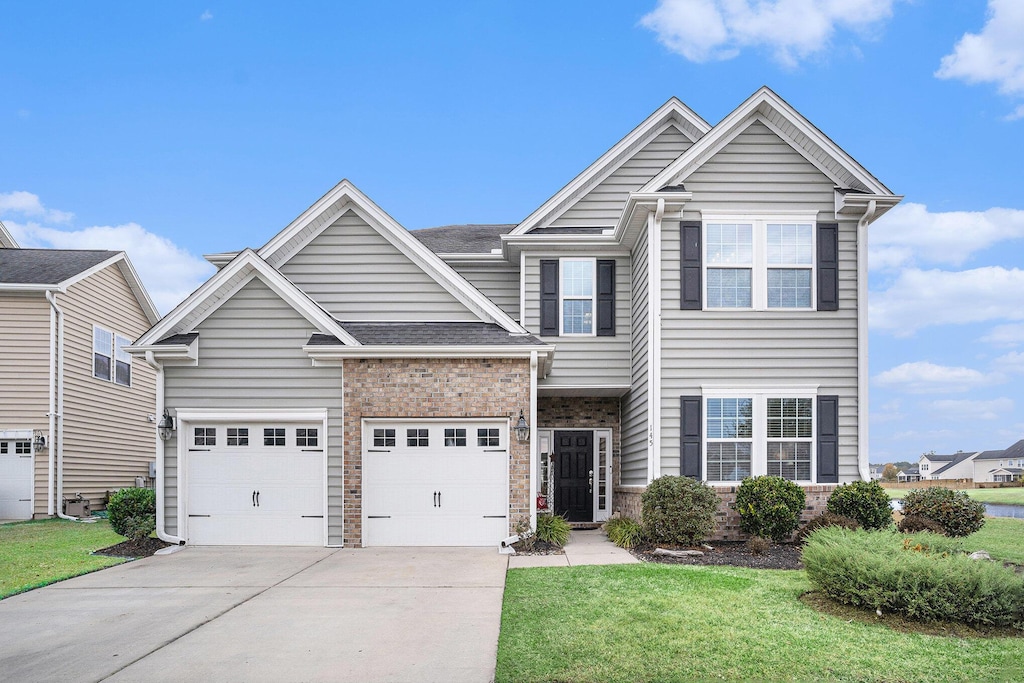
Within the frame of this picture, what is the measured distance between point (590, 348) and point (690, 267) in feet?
9.83

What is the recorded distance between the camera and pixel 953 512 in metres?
12.8

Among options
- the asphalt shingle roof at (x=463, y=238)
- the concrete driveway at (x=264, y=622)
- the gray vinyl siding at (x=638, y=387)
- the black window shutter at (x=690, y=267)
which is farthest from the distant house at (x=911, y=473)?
the concrete driveway at (x=264, y=622)

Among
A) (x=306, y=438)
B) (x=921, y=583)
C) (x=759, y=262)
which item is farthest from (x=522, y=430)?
(x=921, y=583)

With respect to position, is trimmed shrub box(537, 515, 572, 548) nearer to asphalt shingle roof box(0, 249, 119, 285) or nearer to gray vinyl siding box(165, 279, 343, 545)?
gray vinyl siding box(165, 279, 343, 545)

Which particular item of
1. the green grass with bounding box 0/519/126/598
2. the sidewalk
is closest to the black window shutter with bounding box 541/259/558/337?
the sidewalk

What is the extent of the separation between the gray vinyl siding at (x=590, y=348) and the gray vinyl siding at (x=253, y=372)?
174 inches

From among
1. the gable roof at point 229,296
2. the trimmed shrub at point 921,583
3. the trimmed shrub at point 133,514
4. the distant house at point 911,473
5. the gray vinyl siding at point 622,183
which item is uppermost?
the gray vinyl siding at point 622,183

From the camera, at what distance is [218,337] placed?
45.2 feet

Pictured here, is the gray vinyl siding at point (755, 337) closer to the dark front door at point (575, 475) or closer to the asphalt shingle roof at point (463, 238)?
the dark front door at point (575, 475)

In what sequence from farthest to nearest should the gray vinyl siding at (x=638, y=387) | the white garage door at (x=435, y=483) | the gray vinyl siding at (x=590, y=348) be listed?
1. the gray vinyl siding at (x=590, y=348)
2. the gray vinyl siding at (x=638, y=387)
3. the white garage door at (x=435, y=483)

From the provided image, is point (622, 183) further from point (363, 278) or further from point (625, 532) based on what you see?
point (625, 532)

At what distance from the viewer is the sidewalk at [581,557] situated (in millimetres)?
11578

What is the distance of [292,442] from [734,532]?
297 inches

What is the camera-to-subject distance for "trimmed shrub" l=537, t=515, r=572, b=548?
1323 cm
